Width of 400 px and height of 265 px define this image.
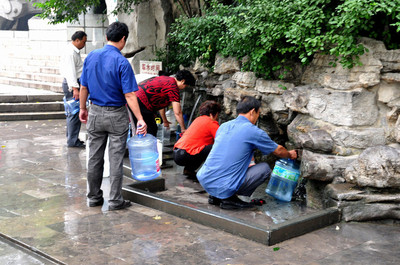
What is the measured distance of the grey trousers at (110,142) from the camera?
6.01 metres

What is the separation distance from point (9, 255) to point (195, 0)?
8.58 m

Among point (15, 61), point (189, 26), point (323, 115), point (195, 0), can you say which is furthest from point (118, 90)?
point (15, 61)

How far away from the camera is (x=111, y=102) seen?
6020 millimetres

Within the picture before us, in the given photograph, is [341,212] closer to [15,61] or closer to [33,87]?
[33,87]

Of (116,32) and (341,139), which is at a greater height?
(116,32)

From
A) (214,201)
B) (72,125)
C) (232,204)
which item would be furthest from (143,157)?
(72,125)

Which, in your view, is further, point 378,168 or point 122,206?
point 122,206

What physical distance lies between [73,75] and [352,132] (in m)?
5.26

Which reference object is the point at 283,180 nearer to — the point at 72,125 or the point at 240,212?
the point at 240,212

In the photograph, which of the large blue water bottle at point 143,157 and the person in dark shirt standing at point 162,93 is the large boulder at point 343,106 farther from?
the large blue water bottle at point 143,157

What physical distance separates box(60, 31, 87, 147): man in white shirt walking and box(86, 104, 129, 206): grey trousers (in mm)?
3327

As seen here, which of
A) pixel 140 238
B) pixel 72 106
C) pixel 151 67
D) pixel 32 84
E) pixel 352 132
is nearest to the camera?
pixel 140 238

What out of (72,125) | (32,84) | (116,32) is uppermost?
(116,32)

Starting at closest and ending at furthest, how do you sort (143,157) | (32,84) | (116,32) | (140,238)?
(140,238), (116,32), (143,157), (32,84)
